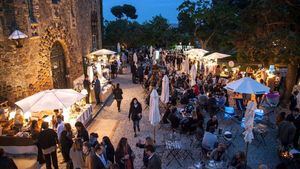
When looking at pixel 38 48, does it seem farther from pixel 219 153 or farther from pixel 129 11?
pixel 129 11

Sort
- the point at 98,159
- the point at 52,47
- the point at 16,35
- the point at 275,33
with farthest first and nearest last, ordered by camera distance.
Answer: the point at 52,47 → the point at 275,33 → the point at 16,35 → the point at 98,159

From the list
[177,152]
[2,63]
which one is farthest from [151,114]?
[2,63]

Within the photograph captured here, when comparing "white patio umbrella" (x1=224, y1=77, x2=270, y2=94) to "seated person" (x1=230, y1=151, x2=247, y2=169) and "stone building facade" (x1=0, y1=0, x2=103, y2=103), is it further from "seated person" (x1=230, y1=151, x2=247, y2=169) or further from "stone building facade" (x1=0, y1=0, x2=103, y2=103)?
"stone building facade" (x1=0, y1=0, x2=103, y2=103)

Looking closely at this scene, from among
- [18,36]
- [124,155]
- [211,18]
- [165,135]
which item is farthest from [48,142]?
[211,18]

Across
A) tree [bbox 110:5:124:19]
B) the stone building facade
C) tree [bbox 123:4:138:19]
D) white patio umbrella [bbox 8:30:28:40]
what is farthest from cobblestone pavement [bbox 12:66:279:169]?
tree [bbox 123:4:138:19]

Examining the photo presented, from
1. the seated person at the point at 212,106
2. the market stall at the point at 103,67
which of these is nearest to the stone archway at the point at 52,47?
Result: the market stall at the point at 103,67

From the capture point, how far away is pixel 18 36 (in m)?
10.5

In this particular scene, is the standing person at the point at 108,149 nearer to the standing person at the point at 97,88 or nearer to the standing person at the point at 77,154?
the standing person at the point at 77,154

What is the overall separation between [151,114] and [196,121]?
171 cm

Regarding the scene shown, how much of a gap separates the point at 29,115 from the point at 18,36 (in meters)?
3.05

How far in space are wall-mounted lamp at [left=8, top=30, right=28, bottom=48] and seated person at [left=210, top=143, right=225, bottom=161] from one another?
322 inches

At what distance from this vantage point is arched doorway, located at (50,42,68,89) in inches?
558

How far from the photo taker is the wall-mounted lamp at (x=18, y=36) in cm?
1041

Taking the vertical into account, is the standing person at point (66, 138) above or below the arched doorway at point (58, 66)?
below
